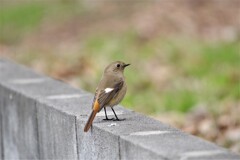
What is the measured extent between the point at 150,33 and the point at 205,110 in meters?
4.77

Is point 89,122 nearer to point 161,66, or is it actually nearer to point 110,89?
point 110,89

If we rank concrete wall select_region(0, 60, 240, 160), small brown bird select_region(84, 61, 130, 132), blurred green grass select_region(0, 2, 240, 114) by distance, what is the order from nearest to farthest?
concrete wall select_region(0, 60, 240, 160)
small brown bird select_region(84, 61, 130, 132)
blurred green grass select_region(0, 2, 240, 114)

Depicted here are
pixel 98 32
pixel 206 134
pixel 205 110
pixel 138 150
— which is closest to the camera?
pixel 138 150

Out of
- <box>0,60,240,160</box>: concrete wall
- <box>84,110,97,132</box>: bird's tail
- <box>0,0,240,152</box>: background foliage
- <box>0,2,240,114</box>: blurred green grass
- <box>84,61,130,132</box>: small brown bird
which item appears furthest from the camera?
<box>0,2,240,114</box>: blurred green grass

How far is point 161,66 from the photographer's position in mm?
11617

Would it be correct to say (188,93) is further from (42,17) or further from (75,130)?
(42,17)

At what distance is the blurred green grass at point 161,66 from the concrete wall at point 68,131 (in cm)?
183

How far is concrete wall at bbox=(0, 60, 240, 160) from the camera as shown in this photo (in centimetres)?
545

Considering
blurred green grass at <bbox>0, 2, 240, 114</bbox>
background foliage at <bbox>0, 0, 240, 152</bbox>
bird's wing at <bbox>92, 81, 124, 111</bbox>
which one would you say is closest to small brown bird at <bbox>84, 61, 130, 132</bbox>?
bird's wing at <bbox>92, 81, 124, 111</bbox>

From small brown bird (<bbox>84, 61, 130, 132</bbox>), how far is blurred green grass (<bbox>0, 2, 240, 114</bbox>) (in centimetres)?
242

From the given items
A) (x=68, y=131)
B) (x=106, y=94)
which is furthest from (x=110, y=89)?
(x=68, y=131)

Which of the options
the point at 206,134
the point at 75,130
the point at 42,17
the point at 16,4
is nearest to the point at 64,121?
the point at 75,130

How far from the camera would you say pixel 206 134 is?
8797 millimetres

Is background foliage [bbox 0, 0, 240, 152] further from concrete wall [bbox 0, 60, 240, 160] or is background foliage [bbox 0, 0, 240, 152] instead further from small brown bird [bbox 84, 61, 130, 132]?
concrete wall [bbox 0, 60, 240, 160]
